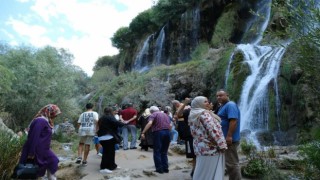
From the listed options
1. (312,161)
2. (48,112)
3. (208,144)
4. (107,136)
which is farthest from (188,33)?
(208,144)

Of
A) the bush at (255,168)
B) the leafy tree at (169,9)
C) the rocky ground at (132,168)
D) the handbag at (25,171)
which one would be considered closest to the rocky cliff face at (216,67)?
the leafy tree at (169,9)

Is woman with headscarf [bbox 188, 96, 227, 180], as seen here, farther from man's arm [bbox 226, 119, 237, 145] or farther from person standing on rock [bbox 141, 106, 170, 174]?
person standing on rock [bbox 141, 106, 170, 174]

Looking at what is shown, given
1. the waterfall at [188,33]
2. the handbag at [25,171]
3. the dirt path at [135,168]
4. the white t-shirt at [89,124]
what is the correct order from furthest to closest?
the waterfall at [188,33], the white t-shirt at [89,124], the dirt path at [135,168], the handbag at [25,171]

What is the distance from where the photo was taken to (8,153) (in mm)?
6988

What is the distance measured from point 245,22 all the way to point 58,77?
15955 millimetres

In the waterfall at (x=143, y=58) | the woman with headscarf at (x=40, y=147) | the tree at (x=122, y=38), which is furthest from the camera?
the tree at (x=122, y=38)

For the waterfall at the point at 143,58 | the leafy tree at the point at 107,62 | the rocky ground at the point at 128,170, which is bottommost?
the rocky ground at the point at 128,170

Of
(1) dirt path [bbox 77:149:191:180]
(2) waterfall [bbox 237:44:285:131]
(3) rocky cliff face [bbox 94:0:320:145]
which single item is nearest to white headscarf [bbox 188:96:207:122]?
(3) rocky cliff face [bbox 94:0:320:145]

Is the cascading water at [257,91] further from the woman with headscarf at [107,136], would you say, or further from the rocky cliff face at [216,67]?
the woman with headscarf at [107,136]

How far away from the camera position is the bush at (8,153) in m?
6.88

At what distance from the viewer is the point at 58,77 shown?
28250mm

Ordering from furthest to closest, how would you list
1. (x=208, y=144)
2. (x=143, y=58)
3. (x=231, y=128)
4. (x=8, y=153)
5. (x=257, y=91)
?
1. (x=143, y=58)
2. (x=257, y=91)
3. (x=8, y=153)
4. (x=231, y=128)
5. (x=208, y=144)

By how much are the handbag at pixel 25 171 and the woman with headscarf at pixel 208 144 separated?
2780mm

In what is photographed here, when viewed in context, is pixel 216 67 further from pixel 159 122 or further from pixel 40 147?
pixel 40 147
